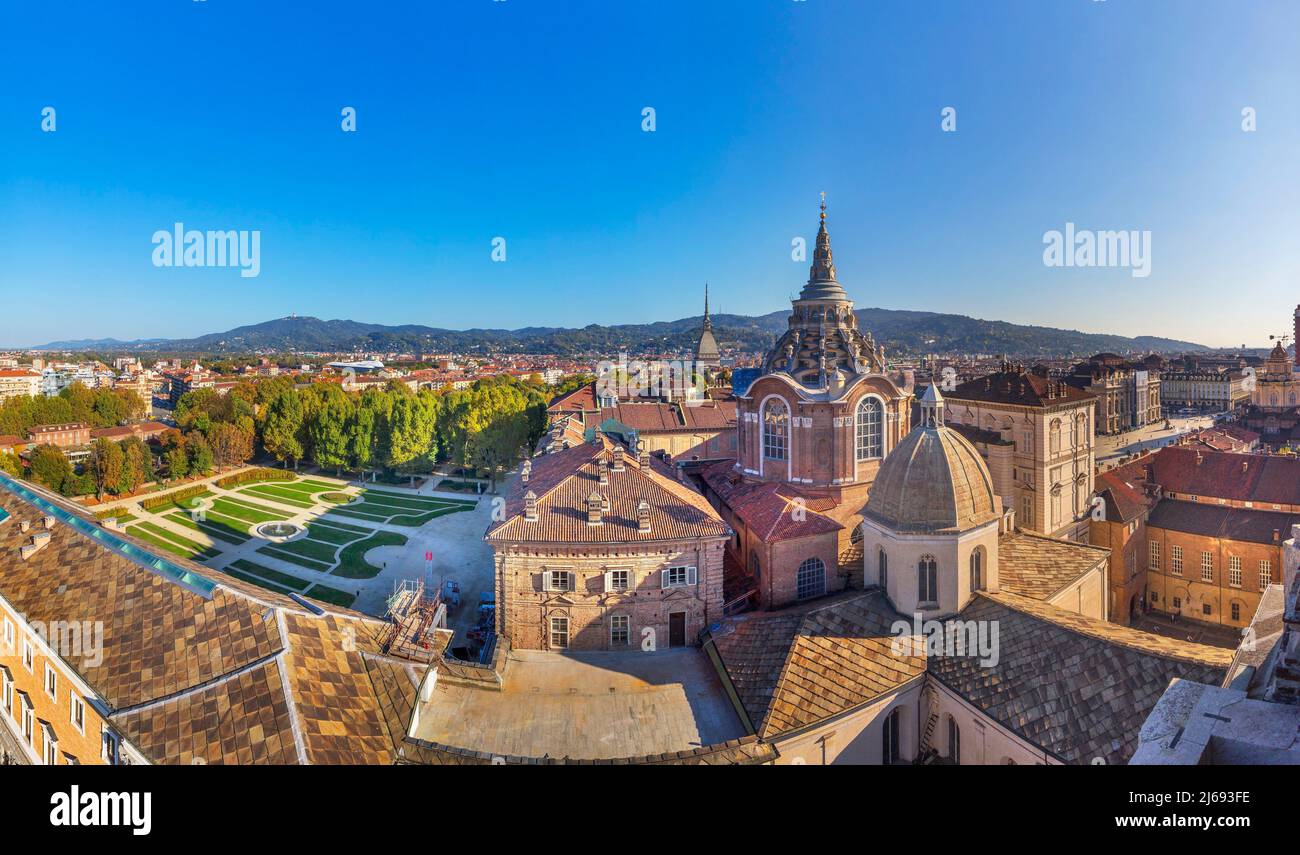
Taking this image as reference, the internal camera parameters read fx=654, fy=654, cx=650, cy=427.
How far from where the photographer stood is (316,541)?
45.2 m

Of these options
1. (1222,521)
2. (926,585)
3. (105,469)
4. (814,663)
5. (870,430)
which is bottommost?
(814,663)

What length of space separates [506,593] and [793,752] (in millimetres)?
12305

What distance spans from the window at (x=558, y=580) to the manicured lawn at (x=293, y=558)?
68.6 feet

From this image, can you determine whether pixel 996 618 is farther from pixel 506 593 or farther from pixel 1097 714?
pixel 506 593

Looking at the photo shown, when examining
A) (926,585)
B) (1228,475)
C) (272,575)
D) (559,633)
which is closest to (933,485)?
(926,585)

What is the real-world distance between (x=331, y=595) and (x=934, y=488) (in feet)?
102

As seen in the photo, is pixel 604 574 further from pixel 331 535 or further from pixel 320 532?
pixel 320 532

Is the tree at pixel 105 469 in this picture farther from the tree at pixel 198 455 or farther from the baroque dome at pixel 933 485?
the baroque dome at pixel 933 485

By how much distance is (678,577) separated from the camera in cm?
2608

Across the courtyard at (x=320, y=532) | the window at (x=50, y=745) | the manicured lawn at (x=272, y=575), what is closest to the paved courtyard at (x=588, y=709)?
the window at (x=50, y=745)

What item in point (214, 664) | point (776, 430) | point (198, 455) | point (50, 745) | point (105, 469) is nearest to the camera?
point (214, 664)

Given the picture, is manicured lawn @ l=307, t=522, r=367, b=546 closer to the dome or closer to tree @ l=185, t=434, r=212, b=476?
tree @ l=185, t=434, r=212, b=476

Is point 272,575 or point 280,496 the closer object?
point 272,575
